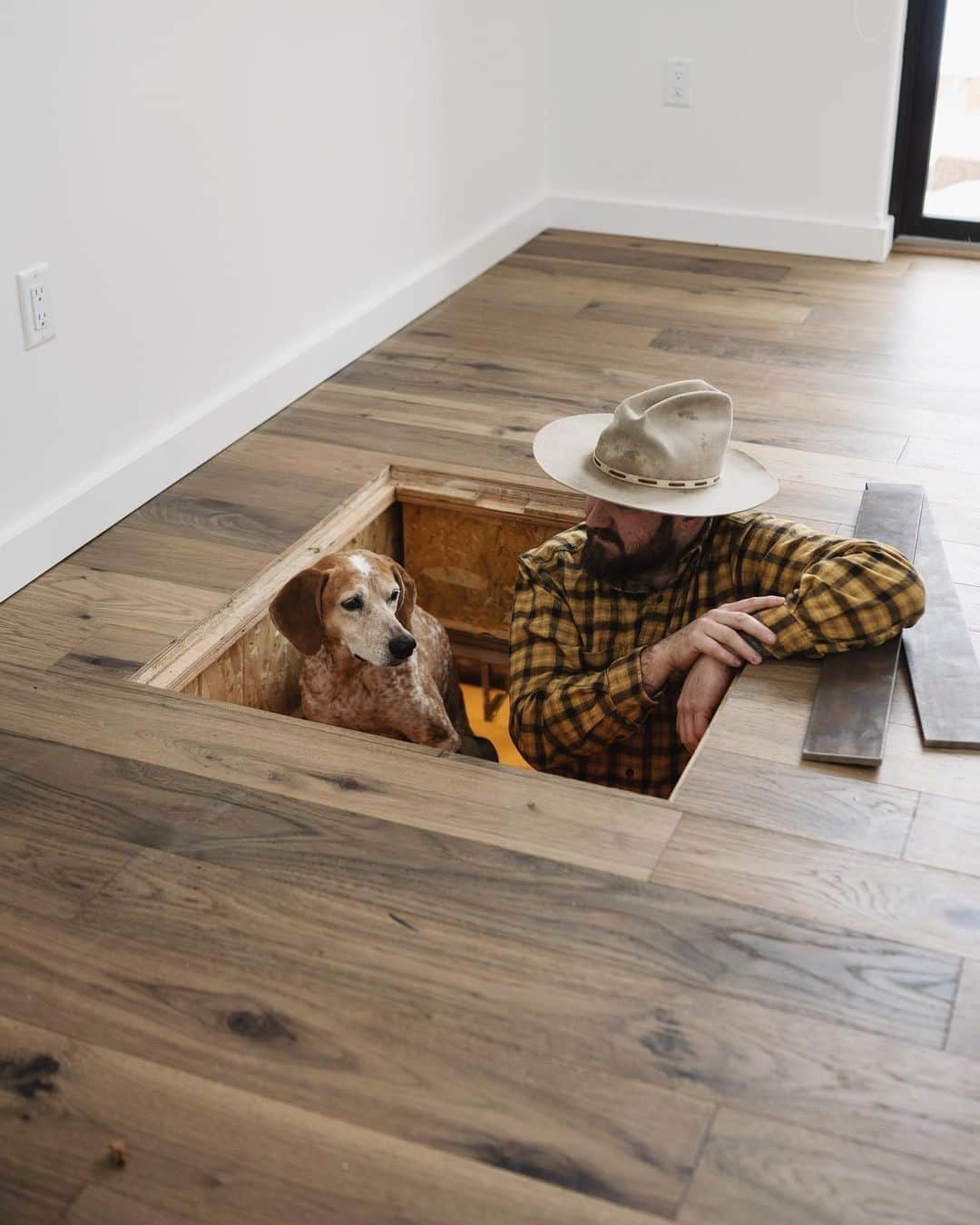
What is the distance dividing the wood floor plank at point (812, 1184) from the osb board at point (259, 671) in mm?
1192

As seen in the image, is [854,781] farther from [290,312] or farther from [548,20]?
[548,20]

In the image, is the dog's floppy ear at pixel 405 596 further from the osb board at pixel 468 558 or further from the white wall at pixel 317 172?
the white wall at pixel 317 172

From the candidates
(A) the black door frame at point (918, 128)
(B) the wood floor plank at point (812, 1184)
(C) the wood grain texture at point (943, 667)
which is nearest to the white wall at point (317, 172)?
(A) the black door frame at point (918, 128)

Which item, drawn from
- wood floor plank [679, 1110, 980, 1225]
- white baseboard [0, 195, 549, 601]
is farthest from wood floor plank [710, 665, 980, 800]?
white baseboard [0, 195, 549, 601]

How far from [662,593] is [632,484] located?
0.78 ft

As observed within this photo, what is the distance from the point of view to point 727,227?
4.41m

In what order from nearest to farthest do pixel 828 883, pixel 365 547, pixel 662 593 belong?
pixel 828 883 → pixel 662 593 → pixel 365 547

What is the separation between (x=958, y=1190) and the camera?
130 centimetres

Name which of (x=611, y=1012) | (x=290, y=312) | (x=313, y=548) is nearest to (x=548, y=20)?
(x=290, y=312)

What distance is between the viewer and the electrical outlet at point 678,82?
168 inches

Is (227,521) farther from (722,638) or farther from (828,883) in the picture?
(828,883)

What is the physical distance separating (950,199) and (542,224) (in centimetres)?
126

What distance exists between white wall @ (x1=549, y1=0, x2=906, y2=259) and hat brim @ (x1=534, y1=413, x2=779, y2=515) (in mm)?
2278

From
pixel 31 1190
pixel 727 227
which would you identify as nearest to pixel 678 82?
pixel 727 227
